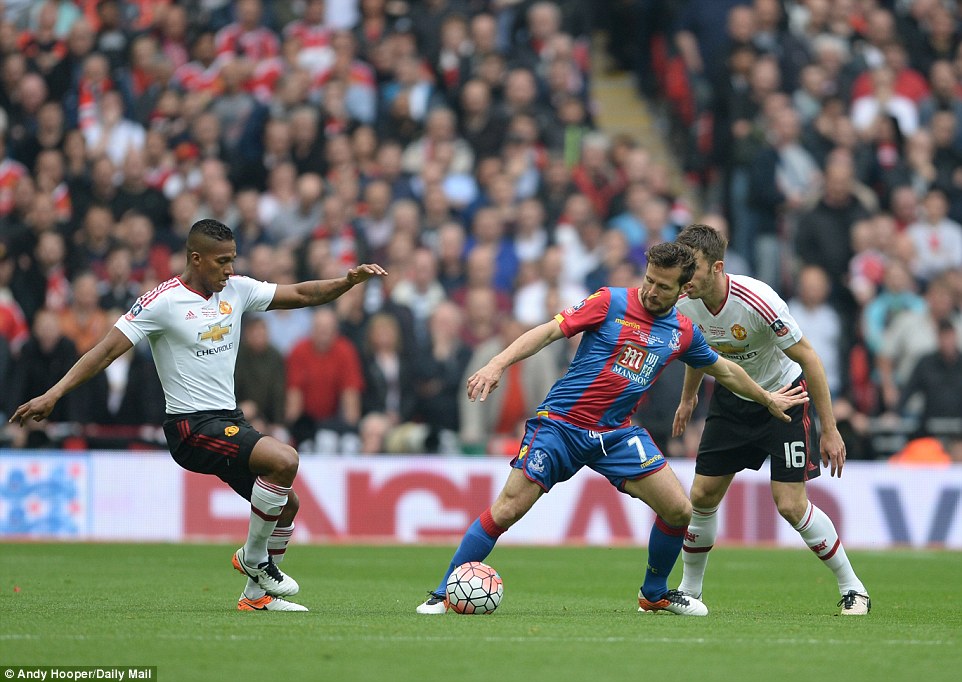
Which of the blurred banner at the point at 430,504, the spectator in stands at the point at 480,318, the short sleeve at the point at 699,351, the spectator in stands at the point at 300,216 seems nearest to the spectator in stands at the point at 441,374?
the spectator in stands at the point at 480,318

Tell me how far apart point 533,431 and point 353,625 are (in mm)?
1675

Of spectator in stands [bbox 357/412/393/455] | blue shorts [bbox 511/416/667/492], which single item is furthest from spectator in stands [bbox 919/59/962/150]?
blue shorts [bbox 511/416/667/492]

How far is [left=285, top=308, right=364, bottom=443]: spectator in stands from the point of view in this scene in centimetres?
1700

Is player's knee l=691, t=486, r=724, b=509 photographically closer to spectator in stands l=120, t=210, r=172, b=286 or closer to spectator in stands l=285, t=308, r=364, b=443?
spectator in stands l=285, t=308, r=364, b=443

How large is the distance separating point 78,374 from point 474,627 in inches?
107

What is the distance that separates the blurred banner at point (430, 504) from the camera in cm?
1667

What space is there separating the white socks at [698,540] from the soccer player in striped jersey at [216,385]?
2.54 metres

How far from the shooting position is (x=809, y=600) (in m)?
10.9

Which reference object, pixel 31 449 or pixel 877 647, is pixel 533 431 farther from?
pixel 31 449

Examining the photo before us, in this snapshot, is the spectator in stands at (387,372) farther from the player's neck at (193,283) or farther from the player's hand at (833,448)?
the player's hand at (833,448)

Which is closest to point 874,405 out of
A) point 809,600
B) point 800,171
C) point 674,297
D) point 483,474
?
point 800,171

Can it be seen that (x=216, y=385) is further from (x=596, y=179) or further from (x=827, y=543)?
(x=596, y=179)

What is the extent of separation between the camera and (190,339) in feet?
30.2

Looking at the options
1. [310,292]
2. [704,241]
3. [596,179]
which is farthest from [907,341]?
[310,292]
